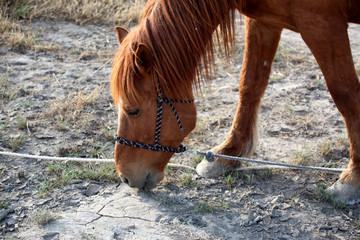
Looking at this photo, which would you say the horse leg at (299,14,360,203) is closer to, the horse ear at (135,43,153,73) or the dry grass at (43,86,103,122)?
the horse ear at (135,43,153,73)

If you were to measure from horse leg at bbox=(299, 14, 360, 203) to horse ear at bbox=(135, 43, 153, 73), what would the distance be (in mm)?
989

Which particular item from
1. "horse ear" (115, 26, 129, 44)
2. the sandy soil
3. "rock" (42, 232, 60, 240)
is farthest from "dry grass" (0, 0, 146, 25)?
"rock" (42, 232, 60, 240)

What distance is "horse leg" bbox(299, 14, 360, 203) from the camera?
2.45m

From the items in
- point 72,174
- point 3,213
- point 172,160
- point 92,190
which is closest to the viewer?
point 3,213

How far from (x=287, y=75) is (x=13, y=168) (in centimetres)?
315

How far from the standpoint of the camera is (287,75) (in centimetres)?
472

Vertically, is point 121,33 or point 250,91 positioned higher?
point 121,33

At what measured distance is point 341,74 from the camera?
2555 mm

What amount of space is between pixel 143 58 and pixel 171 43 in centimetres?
20

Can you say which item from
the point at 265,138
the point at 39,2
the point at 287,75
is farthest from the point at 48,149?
the point at 39,2

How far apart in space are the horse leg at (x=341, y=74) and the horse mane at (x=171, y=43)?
539 millimetres

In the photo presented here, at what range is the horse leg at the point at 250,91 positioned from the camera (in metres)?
3.00

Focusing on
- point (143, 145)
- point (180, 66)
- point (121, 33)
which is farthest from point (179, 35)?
point (143, 145)

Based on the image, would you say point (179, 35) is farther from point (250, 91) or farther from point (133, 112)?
point (250, 91)
